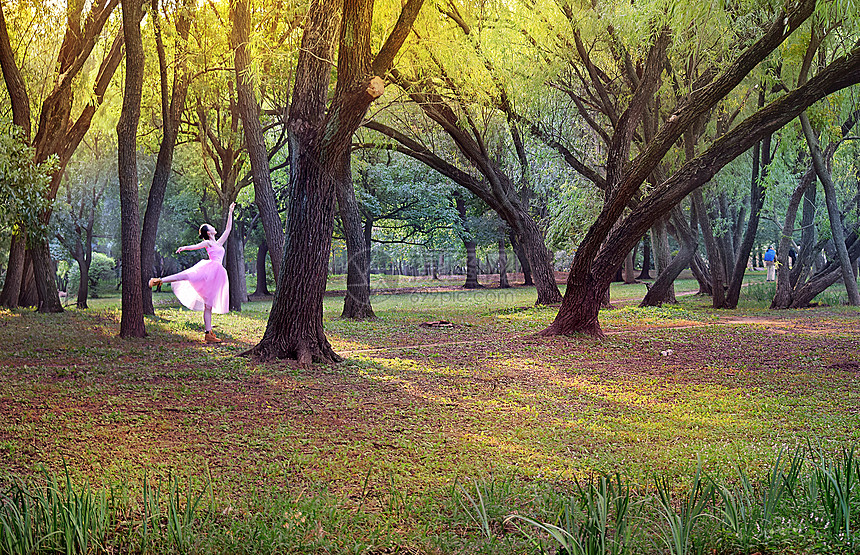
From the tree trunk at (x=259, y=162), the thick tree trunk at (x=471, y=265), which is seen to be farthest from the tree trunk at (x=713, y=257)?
the thick tree trunk at (x=471, y=265)

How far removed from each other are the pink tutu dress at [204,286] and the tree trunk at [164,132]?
1795 mm

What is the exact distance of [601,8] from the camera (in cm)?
1335

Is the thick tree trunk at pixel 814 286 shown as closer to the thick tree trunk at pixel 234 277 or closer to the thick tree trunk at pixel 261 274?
the thick tree trunk at pixel 234 277

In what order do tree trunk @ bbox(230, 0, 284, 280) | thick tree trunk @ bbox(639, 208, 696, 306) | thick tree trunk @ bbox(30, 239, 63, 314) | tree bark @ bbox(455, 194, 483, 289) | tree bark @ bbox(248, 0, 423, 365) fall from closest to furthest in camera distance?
tree bark @ bbox(248, 0, 423, 365)
tree trunk @ bbox(230, 0, 284, 280)
thick tree trunk @ bbox(30, 239, 63, 314)
thick tree trunk @ bbox(639, 208, 696, 306)
tree bark @ bbox(455, 194, 483, 289)

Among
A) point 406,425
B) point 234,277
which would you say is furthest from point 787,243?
point 234,277

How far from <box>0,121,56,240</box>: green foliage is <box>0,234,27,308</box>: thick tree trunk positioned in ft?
9.43

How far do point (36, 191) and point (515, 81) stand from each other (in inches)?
382

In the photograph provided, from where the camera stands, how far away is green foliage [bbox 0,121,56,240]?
39.4 feet

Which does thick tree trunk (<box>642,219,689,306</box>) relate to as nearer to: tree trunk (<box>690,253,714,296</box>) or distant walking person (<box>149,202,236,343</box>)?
tree trunk (<box>690,253,714,296</box>)

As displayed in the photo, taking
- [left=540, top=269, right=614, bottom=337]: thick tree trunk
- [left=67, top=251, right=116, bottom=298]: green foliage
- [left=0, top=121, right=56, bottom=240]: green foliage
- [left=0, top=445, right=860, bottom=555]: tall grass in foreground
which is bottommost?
[left=0, top=445, right=860, bottom=555]: tall grass in foreground

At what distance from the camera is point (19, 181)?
41.4 feet

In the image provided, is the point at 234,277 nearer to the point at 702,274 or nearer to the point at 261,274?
the point at 261,274

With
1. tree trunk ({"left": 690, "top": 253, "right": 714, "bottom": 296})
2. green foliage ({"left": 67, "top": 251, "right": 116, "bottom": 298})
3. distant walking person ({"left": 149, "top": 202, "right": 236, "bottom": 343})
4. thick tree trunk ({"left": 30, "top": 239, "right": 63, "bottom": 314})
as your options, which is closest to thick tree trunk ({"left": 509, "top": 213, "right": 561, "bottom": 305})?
tree trunk ({"left": 690, "top": 253, "right": 714, "bottom": 296})

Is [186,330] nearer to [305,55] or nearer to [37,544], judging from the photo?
[305,55]
